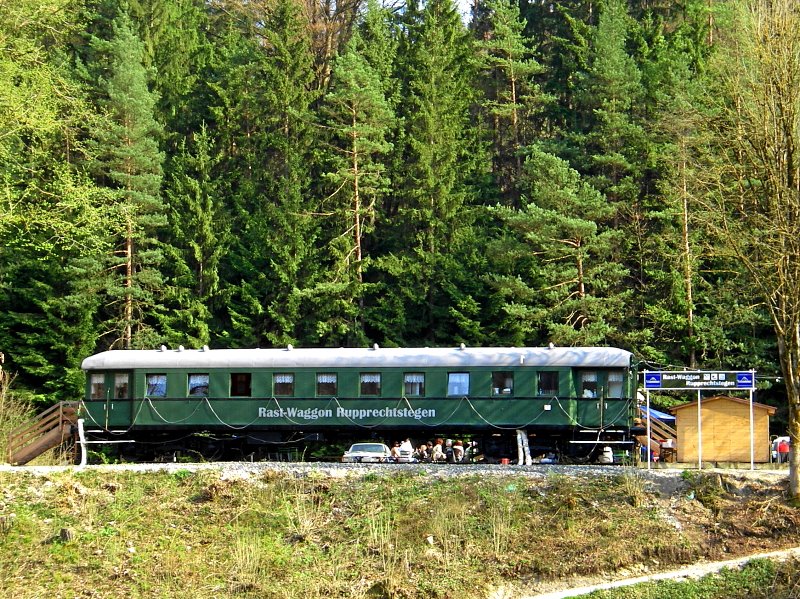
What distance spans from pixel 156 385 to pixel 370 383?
18.9 feet

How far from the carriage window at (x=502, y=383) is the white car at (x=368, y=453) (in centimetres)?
330

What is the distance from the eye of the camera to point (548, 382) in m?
28.7

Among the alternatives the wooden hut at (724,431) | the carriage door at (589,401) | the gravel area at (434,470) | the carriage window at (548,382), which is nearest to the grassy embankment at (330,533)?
the gravel area at (434,470)

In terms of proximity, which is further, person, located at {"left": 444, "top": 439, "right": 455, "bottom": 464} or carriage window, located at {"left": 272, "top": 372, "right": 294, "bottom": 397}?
person, located at {"left": 444, "top": 439, "right": 455, "bottom": 464}

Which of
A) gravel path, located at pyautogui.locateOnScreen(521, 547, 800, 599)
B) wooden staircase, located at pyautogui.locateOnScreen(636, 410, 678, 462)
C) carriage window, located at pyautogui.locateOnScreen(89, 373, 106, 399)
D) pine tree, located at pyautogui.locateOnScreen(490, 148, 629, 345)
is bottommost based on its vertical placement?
gravel path, located at pyautogui.locateOnScreen(521, 547, 800, 599)

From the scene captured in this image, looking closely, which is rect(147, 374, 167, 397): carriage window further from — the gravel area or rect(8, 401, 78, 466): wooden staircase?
the gravel area

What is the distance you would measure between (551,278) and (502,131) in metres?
20.2

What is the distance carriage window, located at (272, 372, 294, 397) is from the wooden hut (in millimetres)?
9908

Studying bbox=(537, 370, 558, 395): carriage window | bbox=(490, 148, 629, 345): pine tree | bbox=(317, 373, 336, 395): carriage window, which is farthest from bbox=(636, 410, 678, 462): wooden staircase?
bbox=(490, 148, 629, 345): pine tree

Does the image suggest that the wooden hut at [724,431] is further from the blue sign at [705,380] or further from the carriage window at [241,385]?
the carriage window at [241,385]

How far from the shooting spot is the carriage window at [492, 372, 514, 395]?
28766mm

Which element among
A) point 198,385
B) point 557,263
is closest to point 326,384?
point 198,385

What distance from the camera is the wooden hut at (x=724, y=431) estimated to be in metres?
27.0

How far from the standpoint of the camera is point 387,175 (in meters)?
50.5
